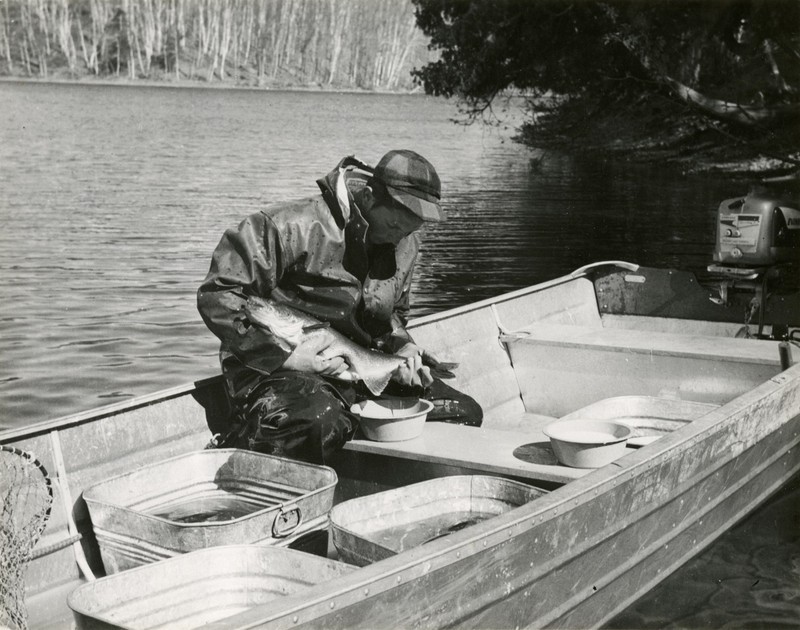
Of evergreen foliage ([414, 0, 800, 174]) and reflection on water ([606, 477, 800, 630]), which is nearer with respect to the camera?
reflection on water ([606, 477, 800, 630])

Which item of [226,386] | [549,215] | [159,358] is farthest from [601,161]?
[226,386]

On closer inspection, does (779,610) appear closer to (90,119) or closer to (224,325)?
(224,325)

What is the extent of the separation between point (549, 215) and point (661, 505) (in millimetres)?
18972

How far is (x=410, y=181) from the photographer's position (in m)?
4.66

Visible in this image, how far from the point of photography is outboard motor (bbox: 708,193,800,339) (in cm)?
789

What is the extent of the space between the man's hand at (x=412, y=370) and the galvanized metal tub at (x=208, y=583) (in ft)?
5.34

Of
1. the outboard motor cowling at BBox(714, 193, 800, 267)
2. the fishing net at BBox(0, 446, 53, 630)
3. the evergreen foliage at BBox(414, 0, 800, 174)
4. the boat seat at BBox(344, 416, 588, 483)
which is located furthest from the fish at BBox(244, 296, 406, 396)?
the evergreen foliage at BBox(414, 0, 800, 174)

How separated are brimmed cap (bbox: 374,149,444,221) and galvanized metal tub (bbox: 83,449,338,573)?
1337mm

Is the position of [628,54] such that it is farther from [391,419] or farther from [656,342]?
[391,419]

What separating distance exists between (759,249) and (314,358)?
15.5 ft

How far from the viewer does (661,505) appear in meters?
4.69

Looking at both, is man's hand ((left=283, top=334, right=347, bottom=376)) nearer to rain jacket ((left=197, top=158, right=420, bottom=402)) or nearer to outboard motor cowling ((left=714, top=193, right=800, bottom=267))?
rain jacket ((left=197, top=158, right=420, bottom=402))

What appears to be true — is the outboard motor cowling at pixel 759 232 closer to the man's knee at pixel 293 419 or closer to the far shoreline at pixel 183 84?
the man's knee at pixel 293 419

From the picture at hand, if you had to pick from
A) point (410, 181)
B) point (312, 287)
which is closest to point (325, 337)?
point (312, 287)
